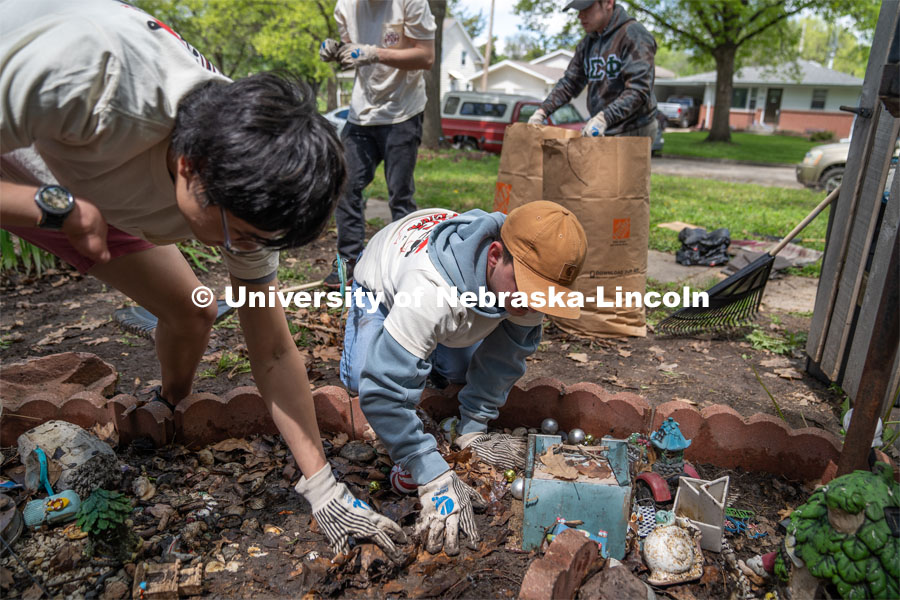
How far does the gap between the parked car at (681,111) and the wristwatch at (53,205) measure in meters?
35.7

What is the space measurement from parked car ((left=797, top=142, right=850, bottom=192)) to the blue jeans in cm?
1023

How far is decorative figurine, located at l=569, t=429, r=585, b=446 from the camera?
93.7 inches

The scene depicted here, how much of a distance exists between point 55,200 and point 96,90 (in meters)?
0.24

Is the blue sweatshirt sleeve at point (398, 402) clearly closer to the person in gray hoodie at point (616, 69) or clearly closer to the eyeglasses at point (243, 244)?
the eyeglasses at point (243, 244)

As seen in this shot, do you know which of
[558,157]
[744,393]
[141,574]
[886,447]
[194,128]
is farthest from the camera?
[558,157]

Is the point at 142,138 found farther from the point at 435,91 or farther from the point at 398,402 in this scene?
the point at 435,91

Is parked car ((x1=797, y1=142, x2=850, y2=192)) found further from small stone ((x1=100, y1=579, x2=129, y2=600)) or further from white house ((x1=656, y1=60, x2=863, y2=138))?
white house ((x1=656, y1=60, x2=863, y2=138))

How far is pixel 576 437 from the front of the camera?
2379mm

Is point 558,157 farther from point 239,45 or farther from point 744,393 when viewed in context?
point 239,45

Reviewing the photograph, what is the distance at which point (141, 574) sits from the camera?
176 centimetres

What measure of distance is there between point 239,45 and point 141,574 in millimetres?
40872

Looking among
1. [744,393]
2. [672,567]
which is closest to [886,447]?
[744,393]

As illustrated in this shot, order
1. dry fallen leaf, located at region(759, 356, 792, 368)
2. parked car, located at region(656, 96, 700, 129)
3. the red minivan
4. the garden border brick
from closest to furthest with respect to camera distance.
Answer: the garden border brick, dry fallen leaf, located at region(759, 356, 792, 368), the red minivan, parked car, located at region(656, 96, 700, 129)

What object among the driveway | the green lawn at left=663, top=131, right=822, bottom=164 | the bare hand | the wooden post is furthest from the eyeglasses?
the green lawn at left=663, top=131, right=822, bottom=164
